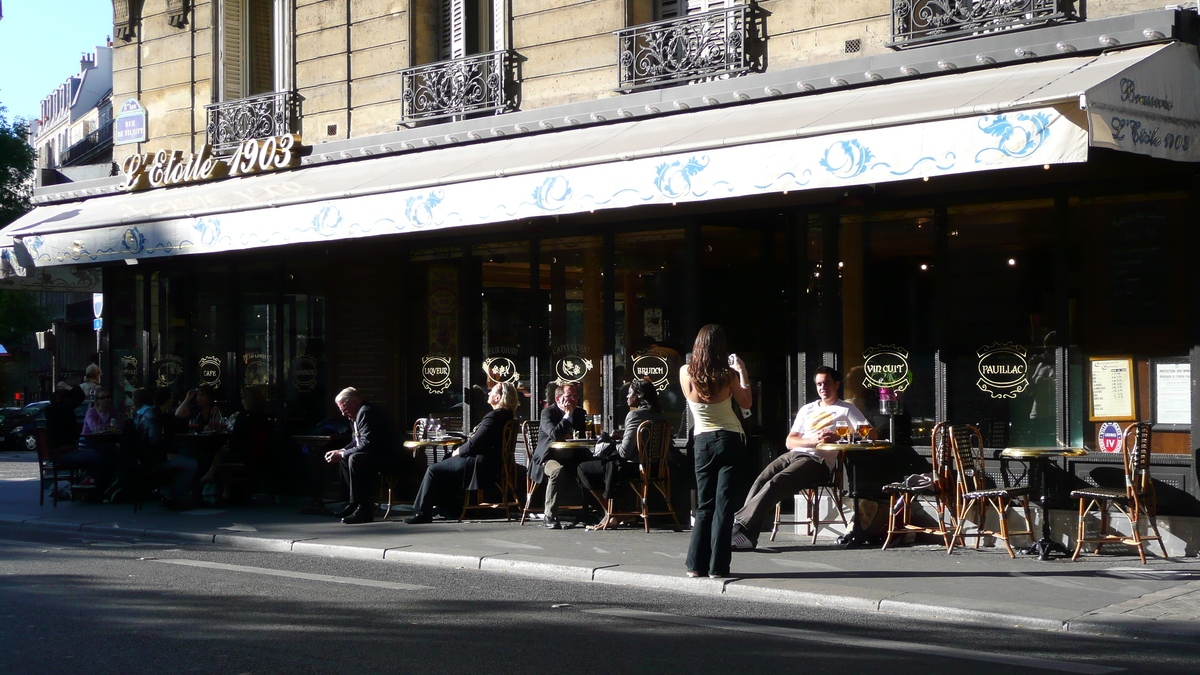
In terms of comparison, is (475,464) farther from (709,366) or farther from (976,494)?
(976,494)

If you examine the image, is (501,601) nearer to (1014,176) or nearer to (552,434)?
(552,434)

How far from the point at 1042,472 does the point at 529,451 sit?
4.97 metres

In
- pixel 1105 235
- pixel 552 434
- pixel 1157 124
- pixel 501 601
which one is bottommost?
pixel 501 601

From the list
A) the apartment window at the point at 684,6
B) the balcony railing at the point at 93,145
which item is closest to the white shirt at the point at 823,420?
the apartment window at the point at 684,6

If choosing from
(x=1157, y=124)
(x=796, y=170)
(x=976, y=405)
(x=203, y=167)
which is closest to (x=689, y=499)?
(x=976, y=405)

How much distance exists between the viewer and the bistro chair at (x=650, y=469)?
11.1m

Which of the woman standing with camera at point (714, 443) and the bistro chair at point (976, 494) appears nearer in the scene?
the woman standing with camera at point (714, 443)

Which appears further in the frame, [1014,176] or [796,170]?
[1014,176]

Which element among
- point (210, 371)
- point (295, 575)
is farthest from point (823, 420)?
point (210, 371)

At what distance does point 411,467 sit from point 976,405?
5801 millimetres

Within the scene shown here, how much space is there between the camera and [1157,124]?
8.31m

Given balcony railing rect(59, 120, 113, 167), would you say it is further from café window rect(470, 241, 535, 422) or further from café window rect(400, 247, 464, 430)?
café window rect(470, 241, 535, 422)

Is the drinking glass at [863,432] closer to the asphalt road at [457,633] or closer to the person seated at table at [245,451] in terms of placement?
the asphalt road at [457,633]

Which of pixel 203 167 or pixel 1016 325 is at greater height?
pixel 203 167
